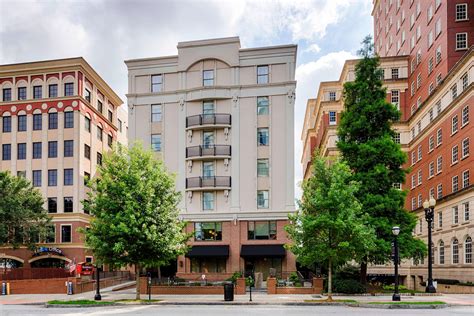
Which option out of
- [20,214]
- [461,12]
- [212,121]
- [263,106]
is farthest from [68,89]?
[461,12]

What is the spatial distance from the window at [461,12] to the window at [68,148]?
135 ft

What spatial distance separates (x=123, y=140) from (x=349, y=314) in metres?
49.2

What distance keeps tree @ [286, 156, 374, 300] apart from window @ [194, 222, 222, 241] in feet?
52.9

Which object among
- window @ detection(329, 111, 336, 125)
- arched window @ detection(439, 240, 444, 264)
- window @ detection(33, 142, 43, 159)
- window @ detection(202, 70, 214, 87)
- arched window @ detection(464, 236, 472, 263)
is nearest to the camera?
arched window @ detection(464, 236, 472, 263)

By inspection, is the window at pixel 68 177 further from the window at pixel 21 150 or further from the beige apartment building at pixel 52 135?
the window at pixel 21 150

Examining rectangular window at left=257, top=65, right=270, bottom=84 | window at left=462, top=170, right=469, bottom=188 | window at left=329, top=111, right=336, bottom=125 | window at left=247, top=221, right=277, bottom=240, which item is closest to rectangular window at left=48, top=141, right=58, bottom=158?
window at left=247, top=221, right=277, bottom=240

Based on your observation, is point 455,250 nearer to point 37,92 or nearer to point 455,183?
point 455,183

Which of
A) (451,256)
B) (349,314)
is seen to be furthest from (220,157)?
(349,314)

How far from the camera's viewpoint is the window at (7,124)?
52250 millimetres

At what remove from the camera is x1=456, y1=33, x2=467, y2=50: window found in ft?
152

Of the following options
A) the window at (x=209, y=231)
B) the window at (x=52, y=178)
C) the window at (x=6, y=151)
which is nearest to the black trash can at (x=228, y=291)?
the window at (x=209, y=231)

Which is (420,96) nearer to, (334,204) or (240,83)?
(240,83)

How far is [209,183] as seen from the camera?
45.5m

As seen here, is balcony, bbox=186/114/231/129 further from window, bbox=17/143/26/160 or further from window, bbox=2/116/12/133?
window, bbox=2/116/12/133
